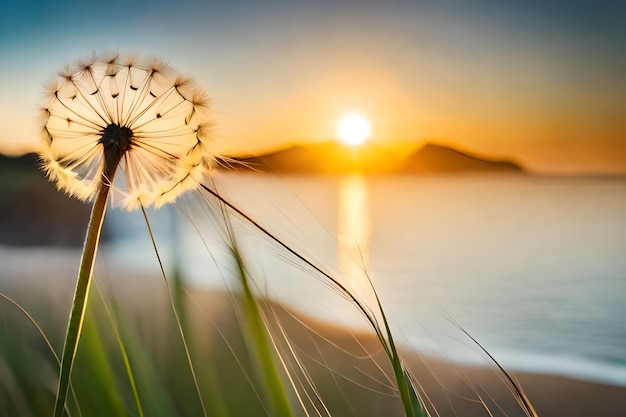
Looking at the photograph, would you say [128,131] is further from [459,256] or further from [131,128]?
[459,256]

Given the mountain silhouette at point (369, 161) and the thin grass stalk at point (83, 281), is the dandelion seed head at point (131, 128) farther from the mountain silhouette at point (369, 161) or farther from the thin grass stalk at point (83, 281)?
the mountain silhouette at point (369, 161)

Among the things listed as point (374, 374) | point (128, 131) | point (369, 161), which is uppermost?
point (369, 161)

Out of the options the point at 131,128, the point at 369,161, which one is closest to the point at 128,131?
the point at 131,128

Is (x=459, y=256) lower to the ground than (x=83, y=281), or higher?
higher

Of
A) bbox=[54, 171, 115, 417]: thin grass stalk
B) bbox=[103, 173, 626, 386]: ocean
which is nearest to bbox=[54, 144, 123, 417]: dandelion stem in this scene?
bbox=[54, 171, 115, 417]: thin grass stalk

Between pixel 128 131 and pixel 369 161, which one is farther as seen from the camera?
pixel 369 161

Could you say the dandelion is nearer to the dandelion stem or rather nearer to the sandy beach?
the dandelion stem
